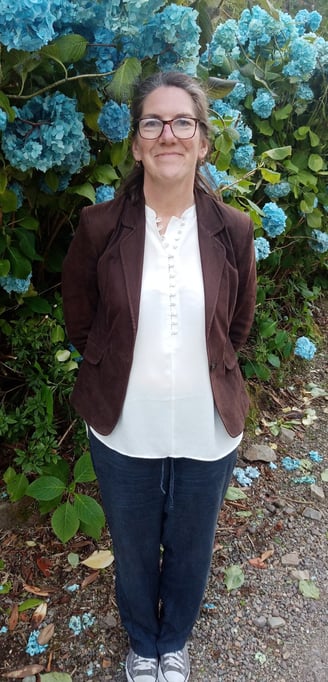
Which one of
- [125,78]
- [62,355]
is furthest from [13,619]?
[125,78]

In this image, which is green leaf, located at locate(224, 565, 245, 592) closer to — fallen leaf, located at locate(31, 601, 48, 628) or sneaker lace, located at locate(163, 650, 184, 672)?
sneaker lace, located at locate(163, 650, 184, 672)

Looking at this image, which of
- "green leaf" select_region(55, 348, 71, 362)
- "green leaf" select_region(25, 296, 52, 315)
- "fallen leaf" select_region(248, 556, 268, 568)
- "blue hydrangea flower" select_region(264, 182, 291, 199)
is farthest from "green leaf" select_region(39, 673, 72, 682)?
"blue hydrangea flower" select_region(264, 182, 291, 199)

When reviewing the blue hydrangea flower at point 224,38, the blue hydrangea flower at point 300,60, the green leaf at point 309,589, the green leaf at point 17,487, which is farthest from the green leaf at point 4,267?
the blue hydrangea flower at point 300,60

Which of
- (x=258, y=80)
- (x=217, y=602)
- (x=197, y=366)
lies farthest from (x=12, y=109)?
(x=217, y=602)

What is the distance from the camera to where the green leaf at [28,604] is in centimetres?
194

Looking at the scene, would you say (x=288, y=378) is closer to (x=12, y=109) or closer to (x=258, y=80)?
(x=258, y=80)

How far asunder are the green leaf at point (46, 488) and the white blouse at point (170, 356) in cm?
66

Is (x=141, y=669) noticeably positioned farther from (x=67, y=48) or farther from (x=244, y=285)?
(x=67, y=48)

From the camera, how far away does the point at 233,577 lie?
2137 millimetres

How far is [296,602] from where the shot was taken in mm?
2062

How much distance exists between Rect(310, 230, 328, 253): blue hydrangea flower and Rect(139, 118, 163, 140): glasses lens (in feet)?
7.34

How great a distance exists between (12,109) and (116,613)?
1619mm

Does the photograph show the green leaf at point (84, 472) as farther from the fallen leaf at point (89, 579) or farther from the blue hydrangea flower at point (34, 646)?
the blue hydrangea flower at point (34, 646)

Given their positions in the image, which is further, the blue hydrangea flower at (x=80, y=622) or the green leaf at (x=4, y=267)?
the blue hydrangea flower at (x=80, y=622)
